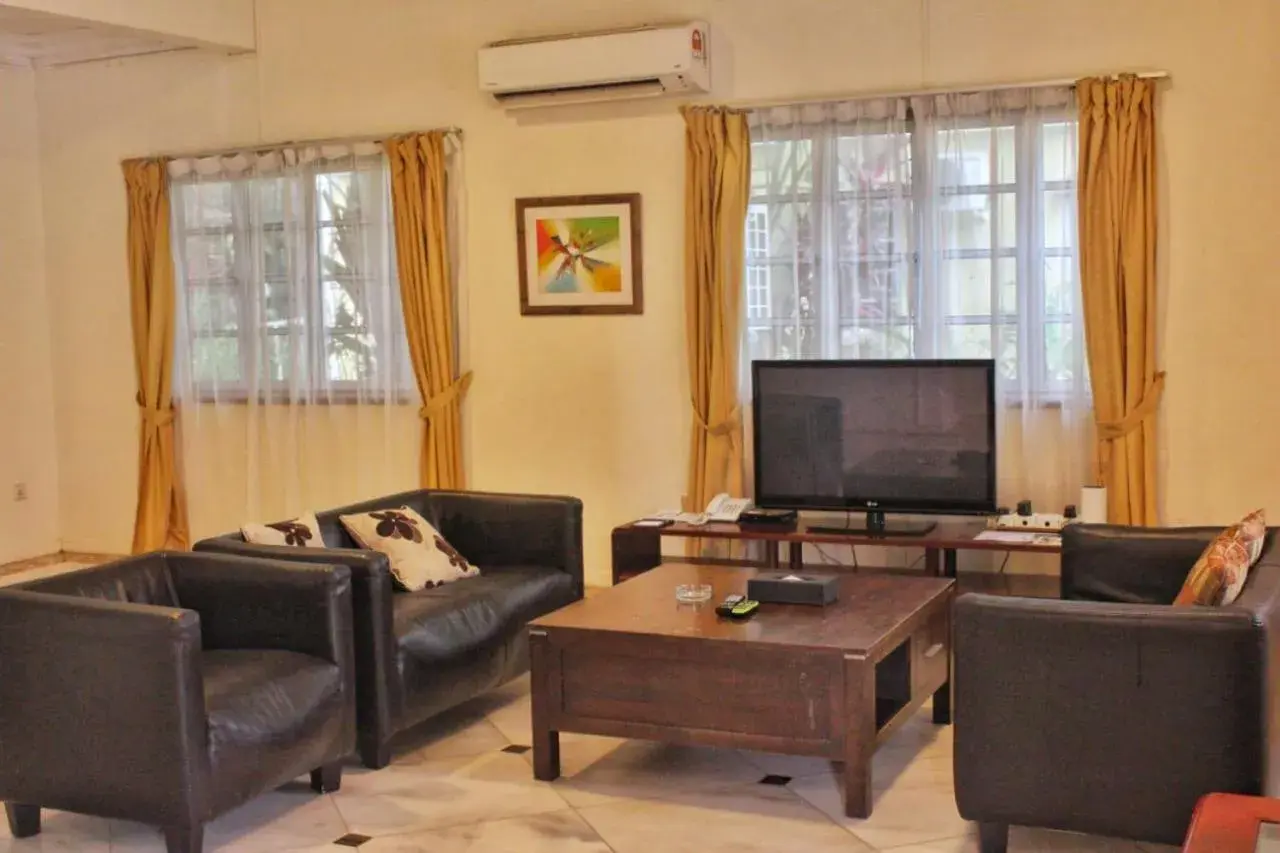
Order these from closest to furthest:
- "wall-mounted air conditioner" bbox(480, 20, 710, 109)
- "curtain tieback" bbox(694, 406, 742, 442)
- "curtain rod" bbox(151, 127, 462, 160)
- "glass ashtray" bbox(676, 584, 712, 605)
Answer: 1. "glass ashtray" bbox(676, 584, 712, 605)
2. "wall-mounted air conditioner" bbox(480, 20, 710, 109)
3. "curtain tieback" bbox(694, 406, 742, 442)
4. "curtain rod" bbox(151, 127, 462, 160)

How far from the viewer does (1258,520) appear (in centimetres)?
394

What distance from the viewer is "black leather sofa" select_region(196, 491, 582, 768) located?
432 centimetres

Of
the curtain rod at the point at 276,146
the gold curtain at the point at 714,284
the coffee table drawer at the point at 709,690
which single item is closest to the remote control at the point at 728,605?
the coffee table drawer at the point at 709,690

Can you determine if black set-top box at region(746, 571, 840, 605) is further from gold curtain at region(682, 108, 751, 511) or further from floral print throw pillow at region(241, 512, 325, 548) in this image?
gold curtain at region(682, 108, 751, 511)

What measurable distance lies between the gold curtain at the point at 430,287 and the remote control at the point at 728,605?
3001mm

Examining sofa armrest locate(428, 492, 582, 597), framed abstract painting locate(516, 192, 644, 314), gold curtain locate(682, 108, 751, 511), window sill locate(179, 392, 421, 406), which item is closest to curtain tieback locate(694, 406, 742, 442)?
gold curtain locate(682, 108, 751, 511)

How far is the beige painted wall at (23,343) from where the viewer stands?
310 inches

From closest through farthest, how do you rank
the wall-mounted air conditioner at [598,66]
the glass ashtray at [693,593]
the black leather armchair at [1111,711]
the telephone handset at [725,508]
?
1. the black leather armchair at [1111,711]
2. the glass ashtray at [693,593]
3. the telephone handset at [725,508]
4. the wall-mounted air conditioner at [598,66]

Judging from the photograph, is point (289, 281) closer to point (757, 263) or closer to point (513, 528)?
point (757, 263)

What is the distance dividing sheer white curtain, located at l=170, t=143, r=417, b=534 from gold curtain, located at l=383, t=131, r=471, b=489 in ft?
0.47

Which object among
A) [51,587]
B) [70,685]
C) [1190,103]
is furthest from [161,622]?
[1190,103]

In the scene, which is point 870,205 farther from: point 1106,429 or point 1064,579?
point 1064,579

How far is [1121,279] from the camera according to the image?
5824mm

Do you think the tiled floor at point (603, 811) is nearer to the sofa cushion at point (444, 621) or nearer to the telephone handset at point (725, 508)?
the sofa cushion at point (444, 621)
